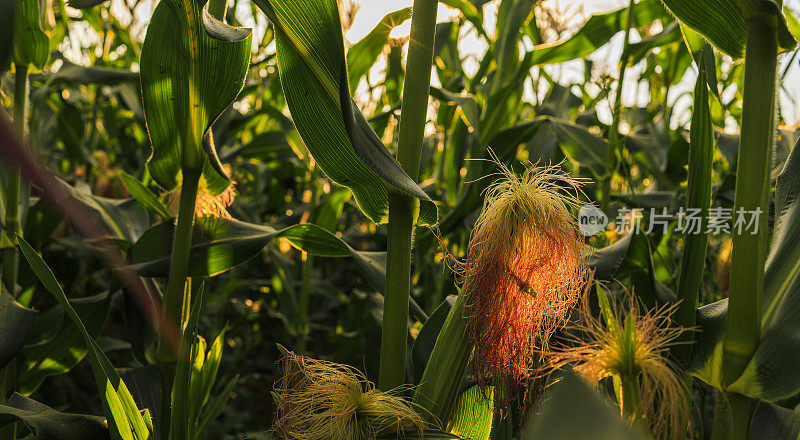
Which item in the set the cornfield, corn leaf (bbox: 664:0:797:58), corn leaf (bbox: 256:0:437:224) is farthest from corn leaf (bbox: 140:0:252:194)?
corn leaf (bbox: 664:0:797:58)

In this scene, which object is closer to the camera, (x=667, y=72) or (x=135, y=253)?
(x=135, y=253)

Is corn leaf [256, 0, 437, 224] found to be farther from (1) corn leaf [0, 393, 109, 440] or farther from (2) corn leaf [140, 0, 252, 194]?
(1) corn leaf [0, 393, 109, 440]

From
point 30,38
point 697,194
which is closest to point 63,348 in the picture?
point 30,38

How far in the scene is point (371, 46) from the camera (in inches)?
50.0

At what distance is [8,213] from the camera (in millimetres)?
1146

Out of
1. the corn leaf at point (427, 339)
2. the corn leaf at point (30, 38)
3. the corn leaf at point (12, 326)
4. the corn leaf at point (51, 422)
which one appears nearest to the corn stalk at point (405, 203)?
the corn leaf at point (427, 339)

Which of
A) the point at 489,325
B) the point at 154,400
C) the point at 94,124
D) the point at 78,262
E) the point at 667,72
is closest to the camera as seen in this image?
the point at 489,325

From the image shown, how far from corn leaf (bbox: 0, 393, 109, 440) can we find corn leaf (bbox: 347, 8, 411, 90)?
0.78m

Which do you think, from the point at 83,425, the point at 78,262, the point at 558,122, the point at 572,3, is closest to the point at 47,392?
the point at 78,262

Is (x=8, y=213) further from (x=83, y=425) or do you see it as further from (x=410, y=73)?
(x=410, y=73)

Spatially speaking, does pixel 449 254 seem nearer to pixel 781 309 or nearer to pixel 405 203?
pixel 405 203

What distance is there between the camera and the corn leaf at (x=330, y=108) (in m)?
0.54

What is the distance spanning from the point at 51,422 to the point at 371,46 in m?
0.90

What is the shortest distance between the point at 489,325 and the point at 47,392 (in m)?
1.66
